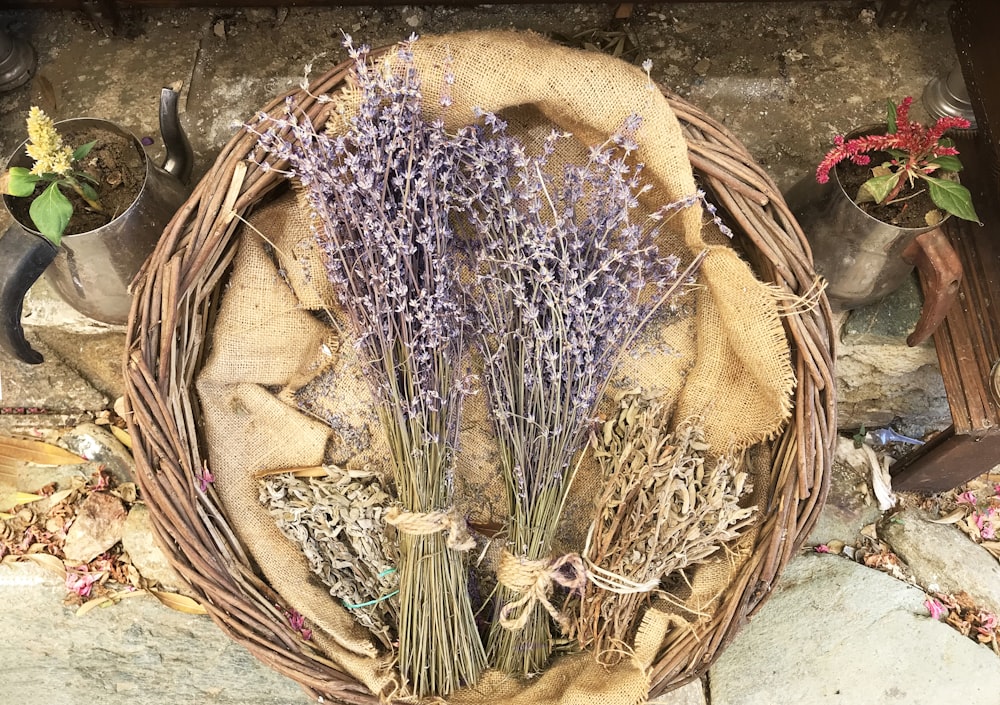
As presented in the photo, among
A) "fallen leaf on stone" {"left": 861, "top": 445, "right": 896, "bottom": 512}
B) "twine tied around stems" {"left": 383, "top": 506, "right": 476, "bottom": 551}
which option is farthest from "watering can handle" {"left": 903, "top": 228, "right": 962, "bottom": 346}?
"twine tied around stems" {"left": 383, "top": 506, "right": 476, "bottom": 551}

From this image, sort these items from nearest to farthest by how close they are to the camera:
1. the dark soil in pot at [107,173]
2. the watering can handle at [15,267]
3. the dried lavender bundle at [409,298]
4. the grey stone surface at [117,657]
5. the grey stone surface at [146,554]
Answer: the dried lavender bundle at [409,298], the watering can handle at [15,267], the dark soil in pot at [107,173], the grey stone surface at [117,657], the grey stone surface at [146,554]

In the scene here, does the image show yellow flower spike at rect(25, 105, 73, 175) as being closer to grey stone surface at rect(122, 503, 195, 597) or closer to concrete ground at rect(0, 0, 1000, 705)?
concrete ground at rect(0, 0, 1000, 705)

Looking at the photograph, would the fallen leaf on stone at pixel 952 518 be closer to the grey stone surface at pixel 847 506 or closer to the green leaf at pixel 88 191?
the grey stone surface at pixel 847 506

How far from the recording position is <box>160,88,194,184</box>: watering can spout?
148cm

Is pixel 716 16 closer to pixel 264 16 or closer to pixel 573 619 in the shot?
pixel 264 16

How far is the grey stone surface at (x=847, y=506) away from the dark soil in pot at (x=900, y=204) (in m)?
0.65

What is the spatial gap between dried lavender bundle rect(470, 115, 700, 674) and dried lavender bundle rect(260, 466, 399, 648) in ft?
0.68

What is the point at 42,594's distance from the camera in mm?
1678

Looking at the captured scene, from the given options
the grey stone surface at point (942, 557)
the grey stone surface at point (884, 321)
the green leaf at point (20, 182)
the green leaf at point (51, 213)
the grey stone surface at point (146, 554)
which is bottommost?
the grey stone surface at point (942, 557)

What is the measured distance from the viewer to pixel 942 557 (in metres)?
1.88

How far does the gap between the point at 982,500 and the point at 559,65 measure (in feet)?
4.91

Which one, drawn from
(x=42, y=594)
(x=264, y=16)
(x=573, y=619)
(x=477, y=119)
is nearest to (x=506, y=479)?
(x=573, y=619)

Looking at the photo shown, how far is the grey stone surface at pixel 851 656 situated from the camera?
67.3 inches

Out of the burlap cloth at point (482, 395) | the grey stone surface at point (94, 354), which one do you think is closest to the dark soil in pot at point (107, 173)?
the burlap cloth at point (482, 395)
